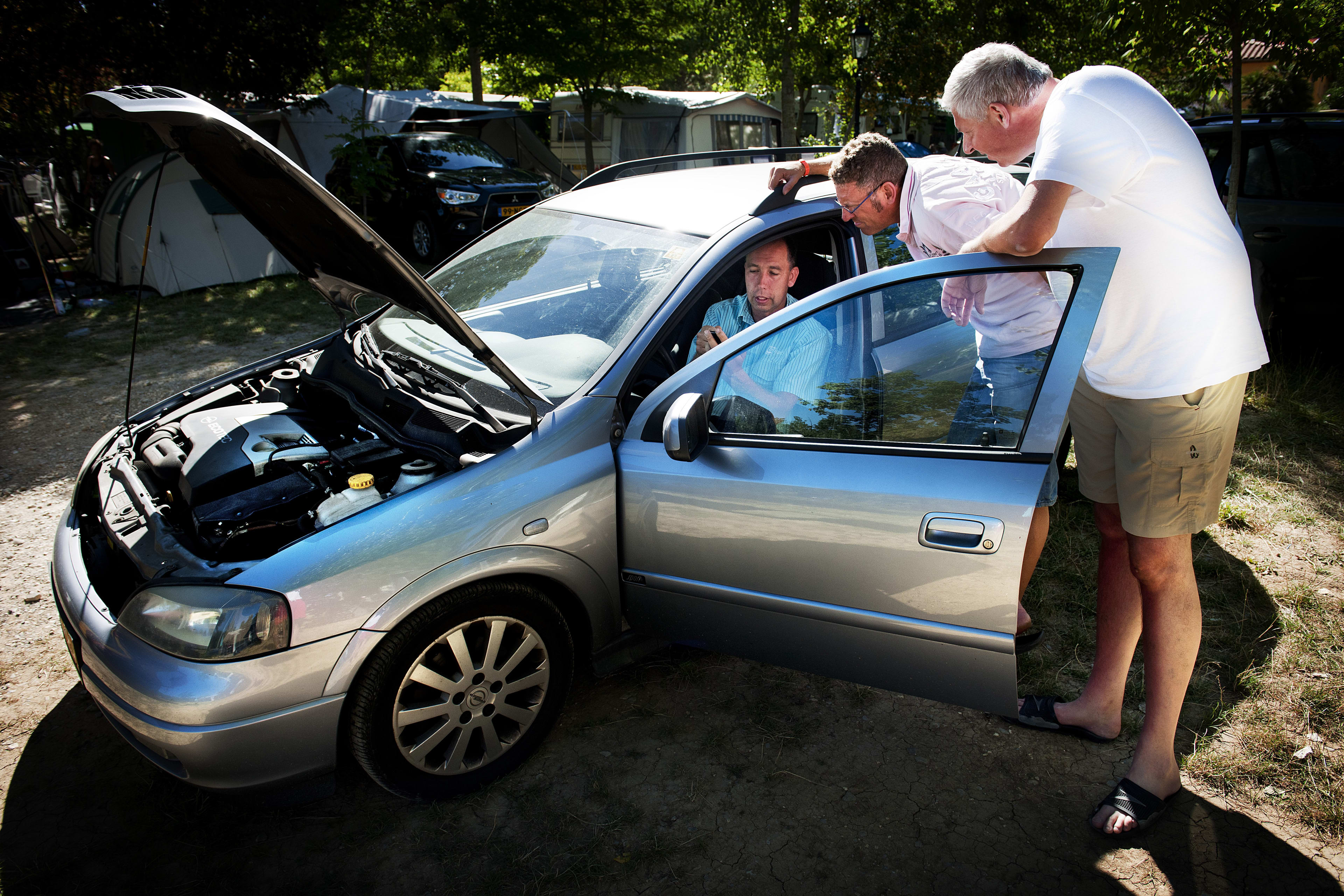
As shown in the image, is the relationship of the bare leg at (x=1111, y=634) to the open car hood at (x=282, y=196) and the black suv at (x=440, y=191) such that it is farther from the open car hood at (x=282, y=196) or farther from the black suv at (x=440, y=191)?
the black suv at (x=440, y=191)

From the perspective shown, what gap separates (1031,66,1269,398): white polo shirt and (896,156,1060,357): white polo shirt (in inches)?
6.2

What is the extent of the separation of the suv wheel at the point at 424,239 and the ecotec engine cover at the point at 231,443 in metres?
8.15

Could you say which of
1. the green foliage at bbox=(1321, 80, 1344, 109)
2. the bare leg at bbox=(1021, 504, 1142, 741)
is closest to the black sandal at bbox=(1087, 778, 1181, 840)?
the bare leg at bbox=(1021, 504, 1142, 741)

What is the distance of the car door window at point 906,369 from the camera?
1.97 metres

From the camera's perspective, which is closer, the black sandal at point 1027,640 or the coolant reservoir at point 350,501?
the coolant reservoir at point 350,501

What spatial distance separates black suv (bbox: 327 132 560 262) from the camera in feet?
33.0

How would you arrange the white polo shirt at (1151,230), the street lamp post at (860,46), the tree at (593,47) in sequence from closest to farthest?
the white polo shirt at (1151,230)
the street lamp post at (860,46)
the tree at (593,47)

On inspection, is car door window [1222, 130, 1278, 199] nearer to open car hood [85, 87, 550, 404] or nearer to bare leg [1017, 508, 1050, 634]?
bare leg [1017, 508, 1050, 634]

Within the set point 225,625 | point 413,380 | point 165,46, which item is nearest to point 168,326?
point 165,46

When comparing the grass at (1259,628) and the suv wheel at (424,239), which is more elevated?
the suv wheel at (424,239)

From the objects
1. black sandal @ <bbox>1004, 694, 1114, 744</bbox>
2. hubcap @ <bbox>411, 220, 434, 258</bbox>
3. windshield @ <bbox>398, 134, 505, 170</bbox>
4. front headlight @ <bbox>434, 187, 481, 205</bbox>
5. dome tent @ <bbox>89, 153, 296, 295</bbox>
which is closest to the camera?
black sandal @ <bbox>1004, 694, 1114, 744</bbox>

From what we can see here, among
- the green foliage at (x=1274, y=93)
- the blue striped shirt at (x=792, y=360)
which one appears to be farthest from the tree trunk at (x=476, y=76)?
the blue striped shirt at (x=792, y=360)

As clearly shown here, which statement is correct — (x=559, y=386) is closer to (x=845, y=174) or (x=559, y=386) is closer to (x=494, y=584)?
(x=494, y=584)

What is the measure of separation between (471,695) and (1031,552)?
5.27 ft
